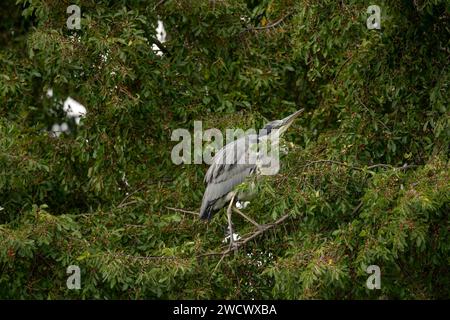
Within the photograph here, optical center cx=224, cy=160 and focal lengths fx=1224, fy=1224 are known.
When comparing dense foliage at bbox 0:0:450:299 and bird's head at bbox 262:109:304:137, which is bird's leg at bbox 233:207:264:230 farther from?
bird's head at bbox 262:109:304:137

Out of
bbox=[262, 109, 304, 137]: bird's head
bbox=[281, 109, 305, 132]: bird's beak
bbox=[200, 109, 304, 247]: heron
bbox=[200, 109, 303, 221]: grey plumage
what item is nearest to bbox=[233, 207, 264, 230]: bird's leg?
bbox=[200, 109, 304, 247]: heron

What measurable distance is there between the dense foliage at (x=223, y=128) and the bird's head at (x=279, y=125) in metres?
0.16

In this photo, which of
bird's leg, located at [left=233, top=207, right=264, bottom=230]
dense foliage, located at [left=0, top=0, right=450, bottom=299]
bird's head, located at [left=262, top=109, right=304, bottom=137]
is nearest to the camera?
dense foliage, located at [left=0, top=0, right=450, bottom=299]

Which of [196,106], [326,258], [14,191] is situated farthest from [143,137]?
[326,258]

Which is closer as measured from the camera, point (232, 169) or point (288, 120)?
point (232, 169)

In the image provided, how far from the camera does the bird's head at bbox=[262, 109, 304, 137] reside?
37.4 ft

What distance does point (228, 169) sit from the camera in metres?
11.6

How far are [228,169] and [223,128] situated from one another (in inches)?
16.5

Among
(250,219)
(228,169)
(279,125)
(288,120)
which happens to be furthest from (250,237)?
(288,120)

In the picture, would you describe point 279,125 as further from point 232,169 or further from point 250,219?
point 250,219

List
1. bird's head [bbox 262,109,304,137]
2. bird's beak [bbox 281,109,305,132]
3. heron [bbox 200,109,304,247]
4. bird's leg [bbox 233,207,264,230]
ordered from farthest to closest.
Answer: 1. bird's beak [bbox 281,109,305,132]
2. bird's head [bbox 262,109,304,137]
3. heron [bbox 200,109,304,247]
4. bird's leg [bbox 233,207,264,230]

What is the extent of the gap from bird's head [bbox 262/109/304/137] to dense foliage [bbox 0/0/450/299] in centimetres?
16

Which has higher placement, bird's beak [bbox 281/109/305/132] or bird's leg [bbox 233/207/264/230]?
bird's beak [bbox 281/109/305/132]

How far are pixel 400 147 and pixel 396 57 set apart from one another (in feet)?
2.61
